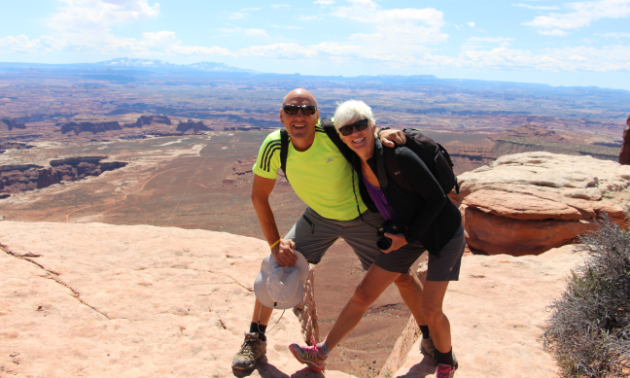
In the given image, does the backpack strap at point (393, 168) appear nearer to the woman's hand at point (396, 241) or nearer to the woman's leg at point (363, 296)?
the woman's hand at point (396, 241)

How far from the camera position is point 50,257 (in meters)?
3.52

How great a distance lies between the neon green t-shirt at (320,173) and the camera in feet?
Answer: 8.11

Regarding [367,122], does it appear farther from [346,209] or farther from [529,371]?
[529,371]

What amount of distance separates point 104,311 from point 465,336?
10.1ft

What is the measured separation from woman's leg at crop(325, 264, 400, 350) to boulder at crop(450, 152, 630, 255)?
5.15m

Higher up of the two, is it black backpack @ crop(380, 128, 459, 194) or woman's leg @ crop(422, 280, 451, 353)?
black backpack @ crop(380, 128, 459, 194)

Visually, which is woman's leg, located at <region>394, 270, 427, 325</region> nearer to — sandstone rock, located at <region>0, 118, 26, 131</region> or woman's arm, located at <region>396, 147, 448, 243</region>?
woman's arm, located at <region>396, 147, 448, 243</region>

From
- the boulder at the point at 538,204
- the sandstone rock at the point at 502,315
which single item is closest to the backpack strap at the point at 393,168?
the sandstone rock at the point at 502,315

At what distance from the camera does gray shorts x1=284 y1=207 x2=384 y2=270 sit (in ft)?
8.41

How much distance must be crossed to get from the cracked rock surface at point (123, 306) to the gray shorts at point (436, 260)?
3.40 feet

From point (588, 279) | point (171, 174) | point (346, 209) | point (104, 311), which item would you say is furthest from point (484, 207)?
point (171, 174)

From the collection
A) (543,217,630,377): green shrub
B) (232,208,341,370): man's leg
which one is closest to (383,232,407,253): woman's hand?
(232,208,341,370): man's leg

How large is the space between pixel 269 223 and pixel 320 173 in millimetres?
546

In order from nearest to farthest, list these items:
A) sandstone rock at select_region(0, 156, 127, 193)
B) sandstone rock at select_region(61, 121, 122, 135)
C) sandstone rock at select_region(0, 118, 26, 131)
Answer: sandstone rock at select_region(0, 156, 127, 193) < sandstone rock at select_region(61, 121, 122, 135) < sandstone rock at select_region(0, 118, 26, 131)
